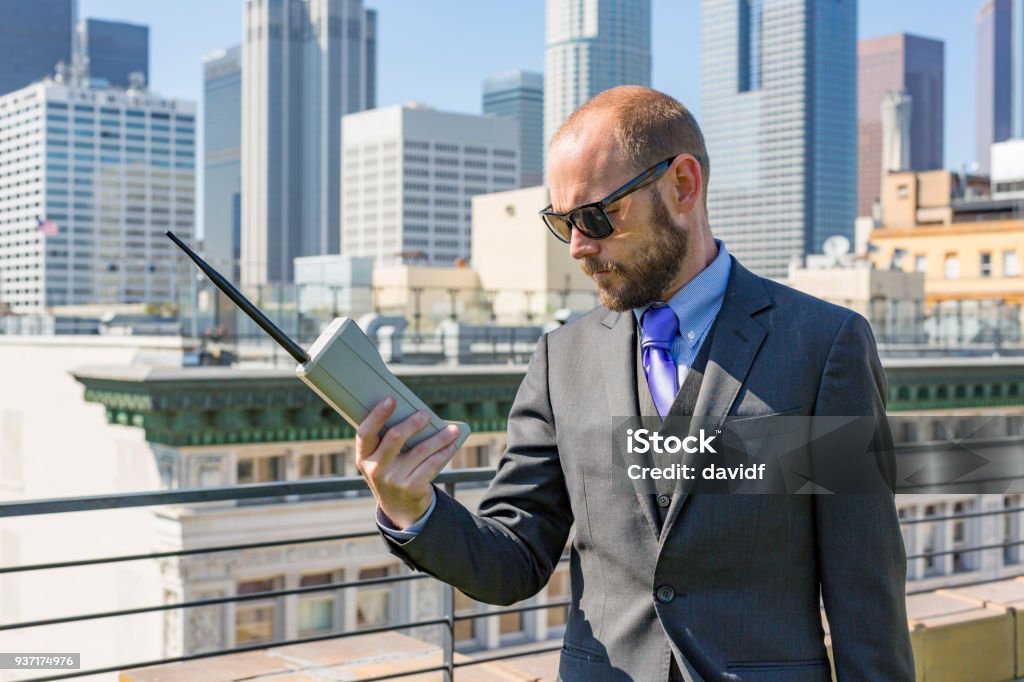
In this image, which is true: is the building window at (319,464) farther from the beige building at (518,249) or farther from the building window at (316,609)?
the beige building at (518,249)

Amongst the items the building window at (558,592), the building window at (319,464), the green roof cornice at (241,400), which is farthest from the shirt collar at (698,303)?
the building window at (558,592)

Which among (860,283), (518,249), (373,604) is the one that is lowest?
(373,604)

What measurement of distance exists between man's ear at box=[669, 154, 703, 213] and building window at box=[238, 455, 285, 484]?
25583 mm

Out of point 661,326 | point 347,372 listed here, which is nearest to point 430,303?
point 661,326

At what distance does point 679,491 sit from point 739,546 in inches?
5.3

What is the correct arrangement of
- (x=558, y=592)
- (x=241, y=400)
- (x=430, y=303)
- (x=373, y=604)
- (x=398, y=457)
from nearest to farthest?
(x=398, y=457), (x=241, y=400), (x=373, y=604), (x=558, y=592), (x=430, y=303)

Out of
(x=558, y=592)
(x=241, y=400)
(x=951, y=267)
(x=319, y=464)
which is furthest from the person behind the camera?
(x=951, y=267)

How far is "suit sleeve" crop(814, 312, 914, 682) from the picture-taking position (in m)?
2.06

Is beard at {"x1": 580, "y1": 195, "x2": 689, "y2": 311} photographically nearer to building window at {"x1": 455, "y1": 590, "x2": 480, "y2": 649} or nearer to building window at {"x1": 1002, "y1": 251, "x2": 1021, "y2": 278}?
building window at {"x1": 455, "y1": 590, "x2": 480, "y2": 649}

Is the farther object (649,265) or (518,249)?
(518,249)

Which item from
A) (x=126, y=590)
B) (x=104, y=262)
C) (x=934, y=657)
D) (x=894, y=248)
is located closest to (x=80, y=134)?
(x=104, y=262)

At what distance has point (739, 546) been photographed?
2078 millimetres

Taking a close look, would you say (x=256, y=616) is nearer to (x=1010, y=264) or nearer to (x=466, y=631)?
(x=466, y=631)

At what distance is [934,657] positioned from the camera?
16.3 ft
